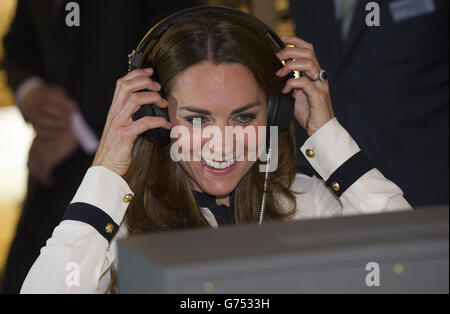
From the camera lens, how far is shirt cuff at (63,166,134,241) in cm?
118

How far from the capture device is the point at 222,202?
1478mm

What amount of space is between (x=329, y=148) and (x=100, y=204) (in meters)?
0.45

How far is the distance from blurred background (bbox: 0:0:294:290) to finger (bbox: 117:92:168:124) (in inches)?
64.8

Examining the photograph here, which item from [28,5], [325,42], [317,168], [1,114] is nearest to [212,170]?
[317,168]

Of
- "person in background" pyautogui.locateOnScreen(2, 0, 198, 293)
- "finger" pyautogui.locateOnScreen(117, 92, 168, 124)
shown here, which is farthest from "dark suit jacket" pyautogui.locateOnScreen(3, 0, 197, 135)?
"finger" pyautogui.locateOnScreen(117, 92, 168, 124)

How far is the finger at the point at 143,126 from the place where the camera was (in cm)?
128

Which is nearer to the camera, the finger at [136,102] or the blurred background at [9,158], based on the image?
the finger at [136,102]

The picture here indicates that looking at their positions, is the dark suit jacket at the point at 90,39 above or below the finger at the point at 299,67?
above

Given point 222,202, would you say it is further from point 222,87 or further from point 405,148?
point 405,148

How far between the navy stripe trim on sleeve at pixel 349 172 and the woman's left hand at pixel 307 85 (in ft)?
0.34

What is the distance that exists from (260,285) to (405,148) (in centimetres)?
165

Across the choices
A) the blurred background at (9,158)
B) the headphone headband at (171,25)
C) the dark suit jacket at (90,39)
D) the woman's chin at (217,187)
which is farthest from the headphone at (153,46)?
the blurred background at (9,158)

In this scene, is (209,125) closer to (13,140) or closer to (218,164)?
(218,164)

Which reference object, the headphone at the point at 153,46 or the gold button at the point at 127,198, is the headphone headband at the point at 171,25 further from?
the gold button at the point at 127,198
